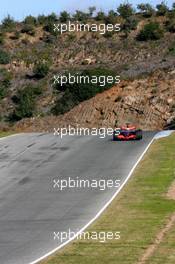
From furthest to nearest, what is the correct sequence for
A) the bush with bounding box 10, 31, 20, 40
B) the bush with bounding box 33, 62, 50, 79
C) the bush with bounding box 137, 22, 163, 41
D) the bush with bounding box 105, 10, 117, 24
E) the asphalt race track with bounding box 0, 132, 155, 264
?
the bush with bounding box 105, 10, 117, 24 < the bush with bounding box 10, 31, 20, 40 < the bush with bounding box 137, 22, 163, 41 < the bush with bounding box 33, 62, 50, 79 < the asphalt race track with bounding box 0, 132, 155, 264

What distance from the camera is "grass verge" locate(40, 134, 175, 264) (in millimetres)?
17109

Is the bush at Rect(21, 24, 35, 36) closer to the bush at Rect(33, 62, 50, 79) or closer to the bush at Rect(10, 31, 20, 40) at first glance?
the bush at Rect(10, 31, 20, 40)

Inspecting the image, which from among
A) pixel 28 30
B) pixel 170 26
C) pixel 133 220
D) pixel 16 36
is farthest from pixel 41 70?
pixel 133 220

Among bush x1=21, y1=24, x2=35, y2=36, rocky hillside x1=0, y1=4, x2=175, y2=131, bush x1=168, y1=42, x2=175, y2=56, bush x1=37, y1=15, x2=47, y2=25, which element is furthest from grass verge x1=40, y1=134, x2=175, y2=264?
bush x1=37, y1=15, x2=47, y2=25

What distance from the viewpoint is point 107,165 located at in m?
34.0

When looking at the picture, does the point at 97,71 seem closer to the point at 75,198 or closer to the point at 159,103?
the point at 159,103

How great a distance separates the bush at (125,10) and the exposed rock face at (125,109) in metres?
27.9

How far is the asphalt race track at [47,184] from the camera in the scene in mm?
19578

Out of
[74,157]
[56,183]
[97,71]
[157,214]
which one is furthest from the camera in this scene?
[97,71]

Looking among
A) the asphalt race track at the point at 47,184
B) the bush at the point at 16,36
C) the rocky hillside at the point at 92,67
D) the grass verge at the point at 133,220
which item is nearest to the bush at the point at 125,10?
the rocky hillside at the point at 92,67

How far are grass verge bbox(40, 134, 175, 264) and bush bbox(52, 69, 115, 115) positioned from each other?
2956 cm

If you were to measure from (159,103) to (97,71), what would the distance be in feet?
27.5

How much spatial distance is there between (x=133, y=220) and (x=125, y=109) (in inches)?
1535

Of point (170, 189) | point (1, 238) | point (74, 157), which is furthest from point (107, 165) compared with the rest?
point (1, 238)
